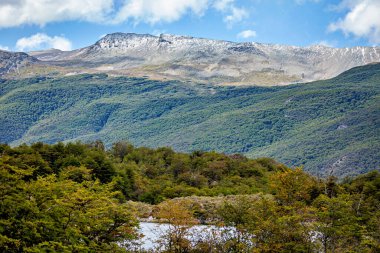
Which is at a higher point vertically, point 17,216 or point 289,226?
point 17,216

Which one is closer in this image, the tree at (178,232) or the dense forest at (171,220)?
the dense forest at (171,220)

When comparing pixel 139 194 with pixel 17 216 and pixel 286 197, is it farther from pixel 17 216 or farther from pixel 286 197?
pixel 17 216

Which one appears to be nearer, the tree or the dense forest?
the dense forest

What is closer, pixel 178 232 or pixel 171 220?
pixel 178 232

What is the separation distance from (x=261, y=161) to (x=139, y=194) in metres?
49.6

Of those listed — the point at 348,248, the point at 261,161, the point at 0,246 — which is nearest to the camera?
the point at 0,246

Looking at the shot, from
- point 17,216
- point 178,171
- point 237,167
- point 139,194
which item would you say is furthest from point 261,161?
point 17,216

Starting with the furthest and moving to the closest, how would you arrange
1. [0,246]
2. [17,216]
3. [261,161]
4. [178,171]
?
1. [261,161]
2. [178,171]
3. [17,216]
4. [0,246]

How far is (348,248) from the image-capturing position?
4050 cm

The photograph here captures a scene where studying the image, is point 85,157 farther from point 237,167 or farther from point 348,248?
point 348,248

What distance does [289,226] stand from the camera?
41.4m

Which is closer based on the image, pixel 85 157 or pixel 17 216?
pixel 17 216

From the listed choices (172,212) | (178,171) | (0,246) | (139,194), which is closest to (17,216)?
(0,246)

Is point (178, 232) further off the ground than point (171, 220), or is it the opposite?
point (171, 220)
